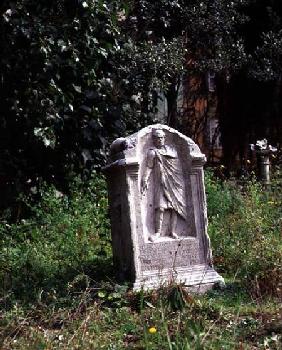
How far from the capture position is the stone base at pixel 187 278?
555cm

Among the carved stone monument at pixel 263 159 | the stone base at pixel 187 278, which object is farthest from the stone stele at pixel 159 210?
the carved stone monument at pixel 263 159

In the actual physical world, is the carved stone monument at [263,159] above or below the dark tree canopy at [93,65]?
below

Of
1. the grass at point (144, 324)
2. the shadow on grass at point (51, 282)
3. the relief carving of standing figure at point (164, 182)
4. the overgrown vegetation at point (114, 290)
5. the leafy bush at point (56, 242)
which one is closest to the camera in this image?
the grass at point (144, 324)

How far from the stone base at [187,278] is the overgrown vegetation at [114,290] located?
14cm

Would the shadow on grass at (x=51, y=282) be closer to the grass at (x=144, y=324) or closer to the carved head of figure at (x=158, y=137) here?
the grass at (x=144, y=324)

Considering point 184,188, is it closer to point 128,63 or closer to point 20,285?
point 20,285

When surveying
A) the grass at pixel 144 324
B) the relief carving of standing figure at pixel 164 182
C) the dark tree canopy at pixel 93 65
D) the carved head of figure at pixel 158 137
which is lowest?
the grass at pixel 144 324

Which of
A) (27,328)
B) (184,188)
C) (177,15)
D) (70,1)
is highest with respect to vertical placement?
(177,15)

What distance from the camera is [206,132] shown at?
1447cm

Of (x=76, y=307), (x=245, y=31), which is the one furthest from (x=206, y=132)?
(x=76, y=307)

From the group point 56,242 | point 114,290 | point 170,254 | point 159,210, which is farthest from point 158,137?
point 56,242

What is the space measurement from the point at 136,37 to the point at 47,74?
3.89 m

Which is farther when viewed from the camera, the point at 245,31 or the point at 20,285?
the point at 245,31

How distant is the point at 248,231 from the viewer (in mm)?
7207
